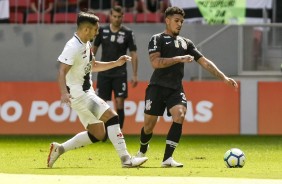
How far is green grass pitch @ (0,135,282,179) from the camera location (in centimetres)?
1253

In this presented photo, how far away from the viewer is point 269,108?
21.4m

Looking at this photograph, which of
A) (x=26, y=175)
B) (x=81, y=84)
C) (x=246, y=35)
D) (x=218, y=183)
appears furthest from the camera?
(x=246, y=35)

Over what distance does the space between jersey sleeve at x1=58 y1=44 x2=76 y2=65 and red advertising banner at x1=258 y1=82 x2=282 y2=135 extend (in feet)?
29.6

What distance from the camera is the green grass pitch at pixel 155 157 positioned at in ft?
41.1

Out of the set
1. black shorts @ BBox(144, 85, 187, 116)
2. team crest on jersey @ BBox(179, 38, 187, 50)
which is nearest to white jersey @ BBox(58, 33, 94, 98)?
black shorts @ BBox(144, 85, 187, 116)

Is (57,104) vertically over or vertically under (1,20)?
under

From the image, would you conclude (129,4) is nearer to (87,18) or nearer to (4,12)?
(4,12)

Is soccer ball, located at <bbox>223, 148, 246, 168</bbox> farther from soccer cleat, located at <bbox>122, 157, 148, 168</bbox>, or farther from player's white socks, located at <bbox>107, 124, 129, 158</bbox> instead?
player's white socks, located at <bbox>107, 124, 129, 158</bbox>

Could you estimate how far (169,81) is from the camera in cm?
1391

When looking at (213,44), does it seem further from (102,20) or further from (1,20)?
(1,20)

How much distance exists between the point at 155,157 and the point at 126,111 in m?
5.61

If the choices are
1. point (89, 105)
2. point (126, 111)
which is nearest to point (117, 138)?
point (89, 105)

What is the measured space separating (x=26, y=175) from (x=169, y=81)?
3.08m

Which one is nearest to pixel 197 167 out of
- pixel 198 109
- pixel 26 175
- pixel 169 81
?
pixel 169 81
